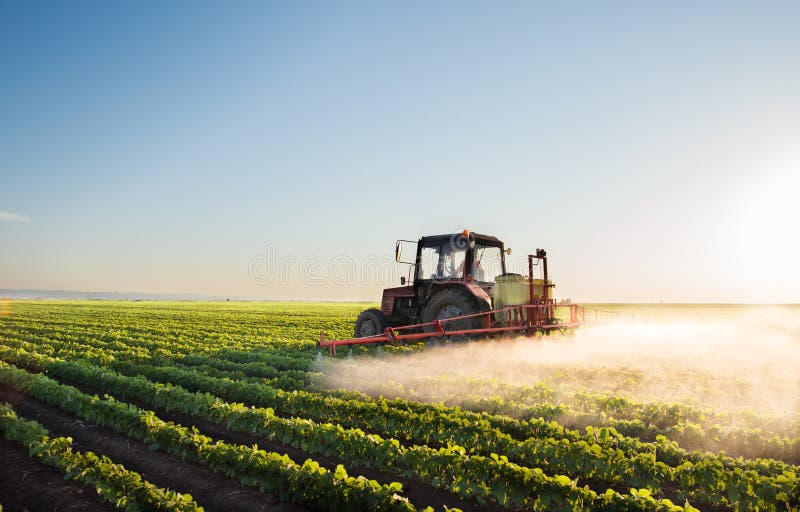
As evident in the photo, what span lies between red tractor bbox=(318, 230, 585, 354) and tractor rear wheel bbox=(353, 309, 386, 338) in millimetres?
25

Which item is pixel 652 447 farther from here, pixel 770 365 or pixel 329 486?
pixel 770 365

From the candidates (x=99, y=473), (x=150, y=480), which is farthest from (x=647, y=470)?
(x=99, y=473)

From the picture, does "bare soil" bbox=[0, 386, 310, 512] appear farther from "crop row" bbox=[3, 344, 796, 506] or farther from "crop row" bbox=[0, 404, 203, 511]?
"crop row" bbox=[3, 344, 796, 506]

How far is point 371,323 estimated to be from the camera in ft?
40.2

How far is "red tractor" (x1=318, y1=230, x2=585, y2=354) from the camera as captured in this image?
405 inches

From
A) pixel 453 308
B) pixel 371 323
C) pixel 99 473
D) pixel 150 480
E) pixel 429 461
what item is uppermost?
pixel 453 308

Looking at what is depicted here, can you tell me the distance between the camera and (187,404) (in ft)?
23.6

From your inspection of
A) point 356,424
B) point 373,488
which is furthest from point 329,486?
point 356,424

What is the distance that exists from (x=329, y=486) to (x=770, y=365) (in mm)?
10886

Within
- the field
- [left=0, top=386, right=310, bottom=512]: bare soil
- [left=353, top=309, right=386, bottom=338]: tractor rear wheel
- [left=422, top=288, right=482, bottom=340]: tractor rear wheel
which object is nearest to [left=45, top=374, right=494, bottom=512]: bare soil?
the field

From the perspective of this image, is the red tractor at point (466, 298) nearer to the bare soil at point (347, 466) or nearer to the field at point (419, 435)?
the field at point (419, 435)

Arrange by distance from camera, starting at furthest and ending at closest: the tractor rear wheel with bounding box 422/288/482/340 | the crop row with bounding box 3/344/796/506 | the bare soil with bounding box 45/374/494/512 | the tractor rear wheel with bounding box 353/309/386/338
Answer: the tractor rear wheel with bounding box 353/309/386/338 < the tractor rear wheel with bounding box 422/288/482/340 < the bare soil with bounding box 45/374/494/512 < the crop row with bounding box 3/344/796/506

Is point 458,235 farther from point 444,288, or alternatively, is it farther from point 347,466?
point 347,466

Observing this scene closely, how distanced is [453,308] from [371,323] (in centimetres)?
260
